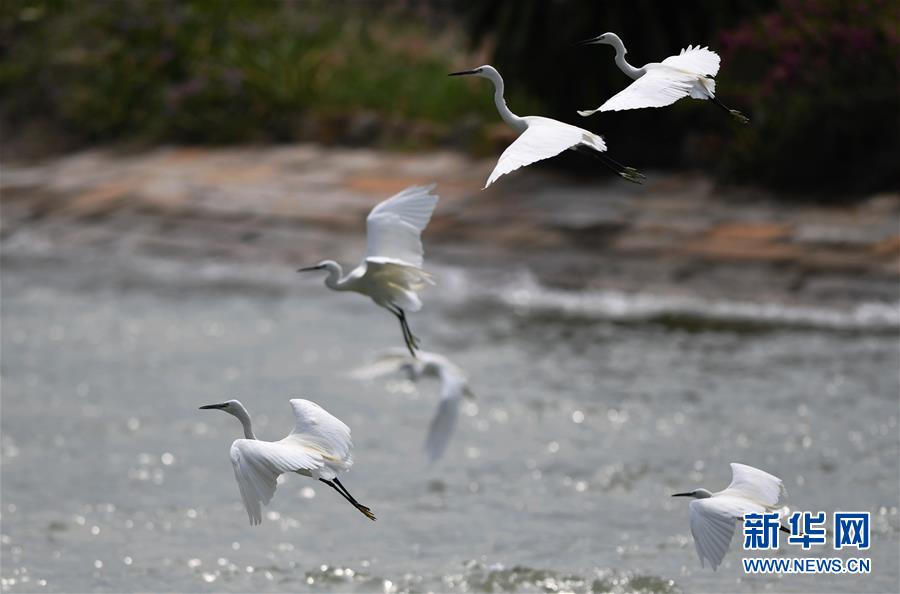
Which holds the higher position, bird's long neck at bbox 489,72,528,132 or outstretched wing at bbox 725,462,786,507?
bird's long neck at bbox 489,72,528,132

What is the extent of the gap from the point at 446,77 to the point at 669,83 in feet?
39.9

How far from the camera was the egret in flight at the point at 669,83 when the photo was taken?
4.30 meters

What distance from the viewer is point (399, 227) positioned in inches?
214

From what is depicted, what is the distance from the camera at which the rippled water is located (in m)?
6.36

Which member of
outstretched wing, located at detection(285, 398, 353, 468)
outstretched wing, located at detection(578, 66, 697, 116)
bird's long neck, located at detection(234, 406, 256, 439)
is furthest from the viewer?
bird's long neck, located at detection(234, 406, 256, 439)

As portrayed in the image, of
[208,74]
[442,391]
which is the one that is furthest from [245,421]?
[208,74]

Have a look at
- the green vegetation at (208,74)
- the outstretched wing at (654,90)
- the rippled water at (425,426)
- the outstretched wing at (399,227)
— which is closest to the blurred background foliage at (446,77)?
the green vegetation at (208,74)

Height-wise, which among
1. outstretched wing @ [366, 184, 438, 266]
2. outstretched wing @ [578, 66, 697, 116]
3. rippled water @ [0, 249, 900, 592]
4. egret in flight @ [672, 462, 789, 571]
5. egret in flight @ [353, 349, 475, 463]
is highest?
outstretched wing @ [578, 66, 697, 116]

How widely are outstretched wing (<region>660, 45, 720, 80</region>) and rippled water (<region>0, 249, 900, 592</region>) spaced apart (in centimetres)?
229

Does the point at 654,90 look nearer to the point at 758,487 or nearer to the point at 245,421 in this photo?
the point at 758,487

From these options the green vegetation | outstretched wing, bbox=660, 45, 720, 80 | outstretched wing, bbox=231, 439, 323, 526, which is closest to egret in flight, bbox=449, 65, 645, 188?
outstretched wing, bbox=660, 45, 720, 80

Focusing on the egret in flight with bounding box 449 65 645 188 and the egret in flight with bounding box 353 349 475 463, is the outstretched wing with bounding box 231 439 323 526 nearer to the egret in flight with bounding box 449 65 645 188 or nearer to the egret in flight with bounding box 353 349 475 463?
the egret in flight with bounding box 449 65 645 188

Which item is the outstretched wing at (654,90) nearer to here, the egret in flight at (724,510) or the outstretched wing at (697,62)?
the outstretched wing at (697,62)

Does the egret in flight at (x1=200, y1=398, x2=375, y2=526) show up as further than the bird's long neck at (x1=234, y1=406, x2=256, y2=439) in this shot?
No
